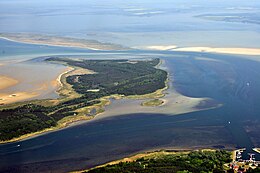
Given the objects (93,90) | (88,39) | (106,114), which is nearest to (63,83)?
(93,90)

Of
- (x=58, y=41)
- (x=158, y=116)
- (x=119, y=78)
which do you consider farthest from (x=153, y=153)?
(x=58, y=41)

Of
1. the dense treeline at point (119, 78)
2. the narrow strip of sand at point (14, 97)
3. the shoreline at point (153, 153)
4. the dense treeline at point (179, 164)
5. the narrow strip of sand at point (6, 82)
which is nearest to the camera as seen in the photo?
the dense treeline at point (179, 164)

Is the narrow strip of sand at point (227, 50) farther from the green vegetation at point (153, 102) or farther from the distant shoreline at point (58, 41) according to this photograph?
the green vegetation at point (153, 102)

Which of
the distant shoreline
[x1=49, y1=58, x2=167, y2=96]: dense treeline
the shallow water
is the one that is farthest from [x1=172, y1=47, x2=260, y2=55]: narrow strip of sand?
[x1=49, y1=58, x2=167, y2=96]: dense treeline

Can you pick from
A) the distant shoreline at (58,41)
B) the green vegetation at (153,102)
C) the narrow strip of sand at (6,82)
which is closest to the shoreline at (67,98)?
the green vegetation at (153,102)

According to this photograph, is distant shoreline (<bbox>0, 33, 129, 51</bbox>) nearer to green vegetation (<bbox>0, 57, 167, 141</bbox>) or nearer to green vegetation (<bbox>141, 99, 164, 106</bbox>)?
green vegetation (<bbox>0, 57, 167, 141</bbox>)

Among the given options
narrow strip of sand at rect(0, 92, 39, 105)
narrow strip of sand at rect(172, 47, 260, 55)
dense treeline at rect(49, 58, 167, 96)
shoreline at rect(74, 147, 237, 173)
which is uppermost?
narrow strip of sand at rect(172, 47, 260, 55)
